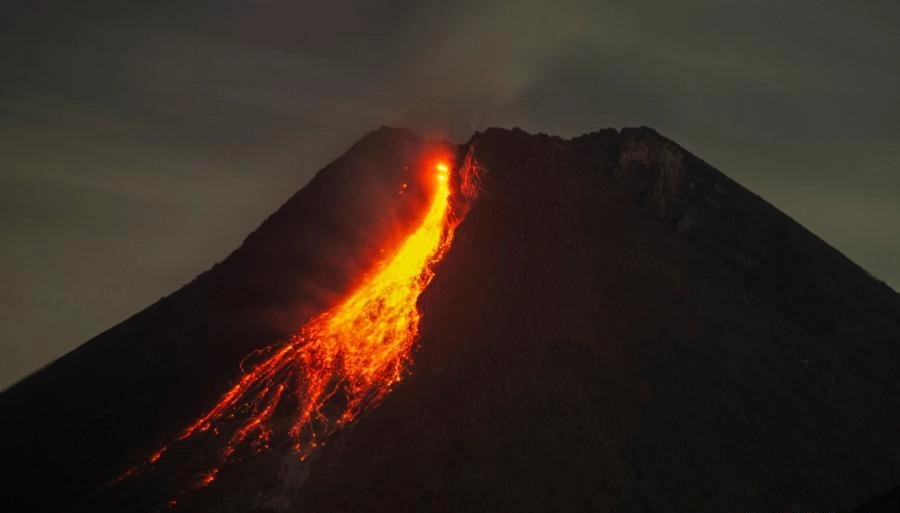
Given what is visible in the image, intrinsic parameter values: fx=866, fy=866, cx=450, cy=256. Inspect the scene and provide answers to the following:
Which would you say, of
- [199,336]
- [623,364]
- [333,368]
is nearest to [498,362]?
[623,364]

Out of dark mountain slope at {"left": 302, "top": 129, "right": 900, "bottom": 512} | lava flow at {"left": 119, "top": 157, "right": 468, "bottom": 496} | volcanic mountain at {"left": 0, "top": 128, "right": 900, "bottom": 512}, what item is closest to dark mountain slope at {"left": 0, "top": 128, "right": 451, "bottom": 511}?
volcanic mountain at {"left": 0, "top": 128, "right": 900, "bottom": 512}

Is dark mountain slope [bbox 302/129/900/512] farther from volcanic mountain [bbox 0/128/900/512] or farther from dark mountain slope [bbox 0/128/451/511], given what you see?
dark mountain slope [bbox 0/128/451/511]

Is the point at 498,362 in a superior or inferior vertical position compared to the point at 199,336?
inferior

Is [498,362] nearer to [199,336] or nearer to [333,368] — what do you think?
[333,368]

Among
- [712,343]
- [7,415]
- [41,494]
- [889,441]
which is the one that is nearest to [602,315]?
[712,343]

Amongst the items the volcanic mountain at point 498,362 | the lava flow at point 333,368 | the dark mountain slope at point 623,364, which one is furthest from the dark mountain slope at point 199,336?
the dark mountain slope at point 623,364

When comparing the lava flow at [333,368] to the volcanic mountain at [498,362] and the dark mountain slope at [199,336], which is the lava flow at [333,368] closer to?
the volcanic mountain at [498,362]

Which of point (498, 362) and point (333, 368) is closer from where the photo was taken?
point (498, 362)
